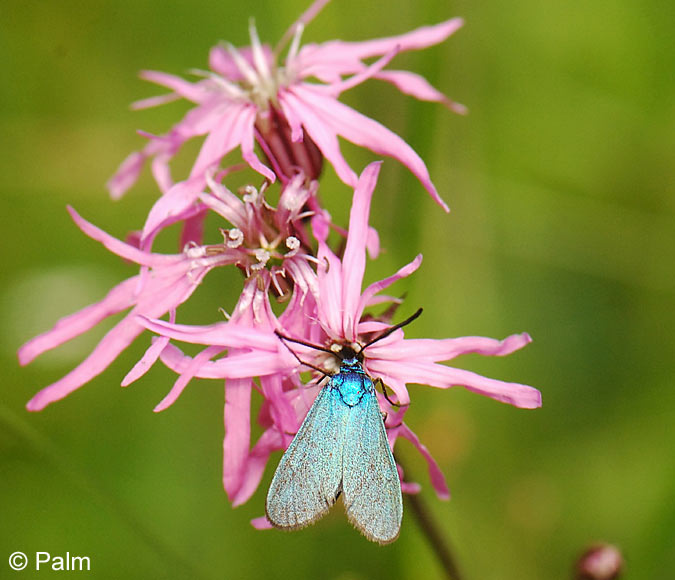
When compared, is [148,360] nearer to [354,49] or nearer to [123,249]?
[123,249]

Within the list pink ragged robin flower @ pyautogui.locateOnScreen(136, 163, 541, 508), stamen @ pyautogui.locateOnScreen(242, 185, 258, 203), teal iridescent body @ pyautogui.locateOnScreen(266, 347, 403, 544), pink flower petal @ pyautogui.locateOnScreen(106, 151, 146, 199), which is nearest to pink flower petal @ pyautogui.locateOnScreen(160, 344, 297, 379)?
pink ragged robin flower @ pyautogui.locateOnScreen(136, 163, 541, 508)

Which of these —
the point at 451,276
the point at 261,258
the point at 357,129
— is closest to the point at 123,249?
the point at 261,258

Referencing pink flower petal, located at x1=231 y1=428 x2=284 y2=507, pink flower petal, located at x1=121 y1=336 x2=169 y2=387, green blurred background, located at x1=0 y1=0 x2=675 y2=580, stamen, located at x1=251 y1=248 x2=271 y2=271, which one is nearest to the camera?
pink flower petal, located at x1=121 y1=336 x2=169 y2=387

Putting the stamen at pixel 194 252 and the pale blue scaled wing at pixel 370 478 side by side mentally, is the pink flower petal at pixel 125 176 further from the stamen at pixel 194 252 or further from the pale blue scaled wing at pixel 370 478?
the pale blue scaled wing at pixel 370 478

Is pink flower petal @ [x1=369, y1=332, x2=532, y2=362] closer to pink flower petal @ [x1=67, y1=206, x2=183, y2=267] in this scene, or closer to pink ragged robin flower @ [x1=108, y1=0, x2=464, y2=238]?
pink ragged robin flower @ [x1=108, y1=0, x2=464, y2=238]

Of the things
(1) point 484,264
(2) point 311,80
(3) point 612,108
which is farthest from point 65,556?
(3) point 612,108

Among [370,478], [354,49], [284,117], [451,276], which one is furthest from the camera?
[451,276]
